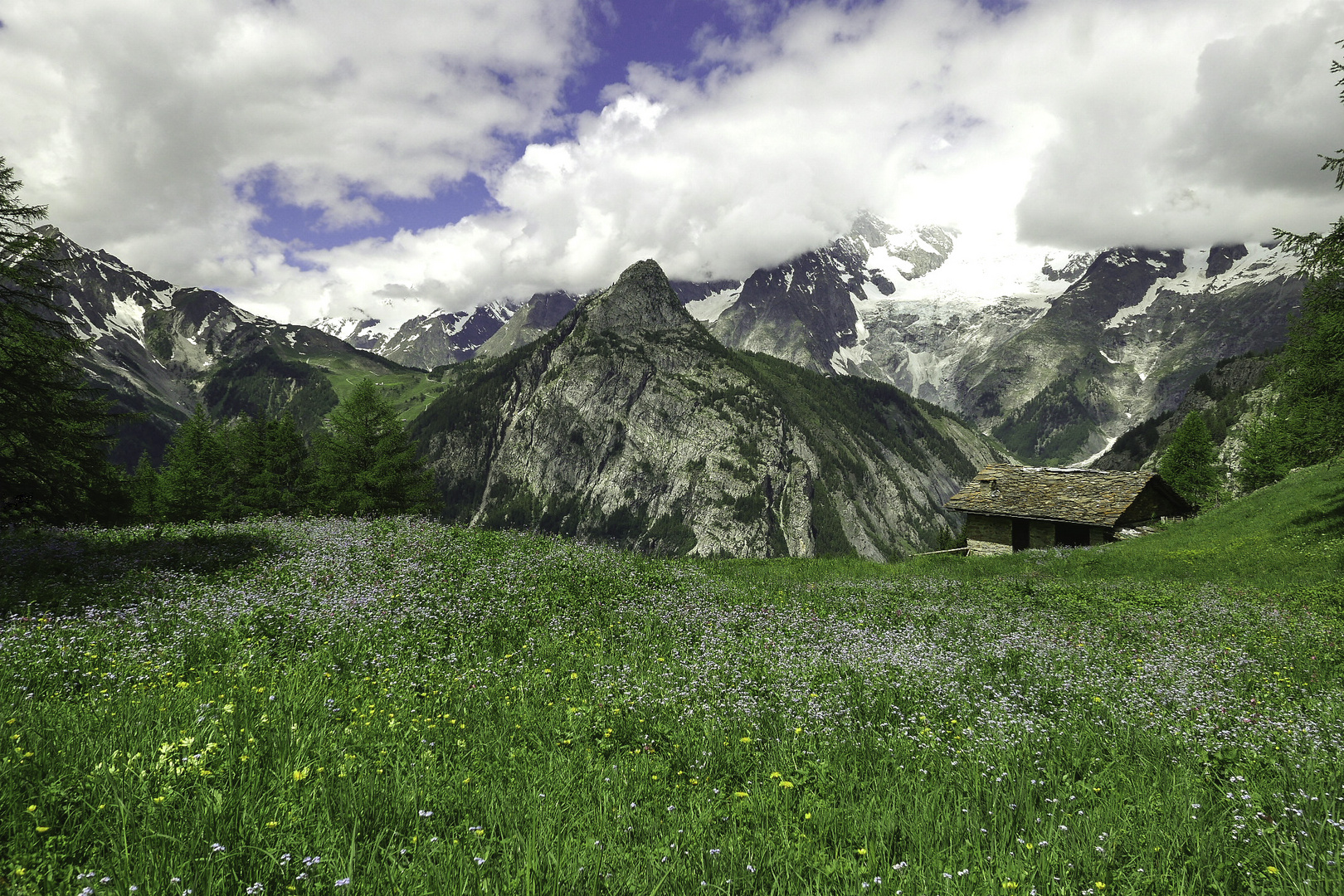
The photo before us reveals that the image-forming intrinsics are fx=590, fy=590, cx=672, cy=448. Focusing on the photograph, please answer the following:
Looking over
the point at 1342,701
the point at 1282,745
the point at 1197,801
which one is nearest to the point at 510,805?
the point at 1197,801

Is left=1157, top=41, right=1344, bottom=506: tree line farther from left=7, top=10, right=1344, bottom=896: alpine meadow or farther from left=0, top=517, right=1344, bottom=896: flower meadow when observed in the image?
left=0, top=517, right=1344, bottom=896: flower meadow

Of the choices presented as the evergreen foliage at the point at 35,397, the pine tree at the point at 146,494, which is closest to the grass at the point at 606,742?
the evergreen foliage at the point at 35,397

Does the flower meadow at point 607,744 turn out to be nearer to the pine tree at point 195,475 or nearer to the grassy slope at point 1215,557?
the grassy slope at point 1215,557

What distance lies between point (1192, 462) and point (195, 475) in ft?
323

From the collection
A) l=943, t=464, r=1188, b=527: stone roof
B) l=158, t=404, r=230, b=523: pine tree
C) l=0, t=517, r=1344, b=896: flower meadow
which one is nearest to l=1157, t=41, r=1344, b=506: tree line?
l=943, t=464, r=1188, b=527: stone roof

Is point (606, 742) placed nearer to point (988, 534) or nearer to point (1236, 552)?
point (1236, 552)

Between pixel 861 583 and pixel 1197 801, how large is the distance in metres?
14.9

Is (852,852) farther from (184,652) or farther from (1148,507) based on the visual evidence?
(1148,507)

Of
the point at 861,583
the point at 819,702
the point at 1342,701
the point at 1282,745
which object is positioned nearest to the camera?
the point at 1282,745

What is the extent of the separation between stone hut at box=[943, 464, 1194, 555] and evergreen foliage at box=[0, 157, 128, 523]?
38.8 m

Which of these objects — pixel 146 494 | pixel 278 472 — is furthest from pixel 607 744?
pixel 146 494

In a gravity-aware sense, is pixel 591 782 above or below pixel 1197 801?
below

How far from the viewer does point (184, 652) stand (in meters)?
7.74

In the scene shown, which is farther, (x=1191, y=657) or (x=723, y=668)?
(x=1191, y=657)
